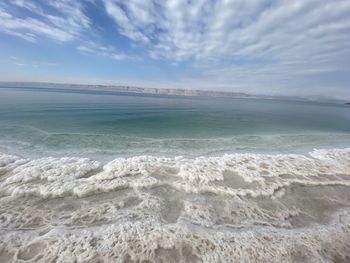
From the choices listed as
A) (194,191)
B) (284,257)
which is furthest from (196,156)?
(284,257)

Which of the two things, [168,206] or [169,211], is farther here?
[168,206]

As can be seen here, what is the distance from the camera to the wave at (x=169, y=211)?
4.21 m

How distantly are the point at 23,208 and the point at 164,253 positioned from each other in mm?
4988

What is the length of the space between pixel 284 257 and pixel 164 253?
309 centimetres

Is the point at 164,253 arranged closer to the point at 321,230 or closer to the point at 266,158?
the point at 321,230

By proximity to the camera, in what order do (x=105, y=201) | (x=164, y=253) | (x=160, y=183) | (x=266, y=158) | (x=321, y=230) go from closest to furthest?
(x=164, y=253)
(x=321, y=230)
(x=105, y=201)
(x=160, y=183)
(x=266, y=158)

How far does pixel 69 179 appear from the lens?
23.3ft

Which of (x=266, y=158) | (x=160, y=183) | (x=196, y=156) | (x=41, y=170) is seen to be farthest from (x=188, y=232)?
(x=266, y=158)

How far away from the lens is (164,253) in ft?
13.6

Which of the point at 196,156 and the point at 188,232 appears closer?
the point at 188,232

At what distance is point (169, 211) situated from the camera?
5656 mm

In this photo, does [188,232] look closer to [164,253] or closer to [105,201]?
[164,253]

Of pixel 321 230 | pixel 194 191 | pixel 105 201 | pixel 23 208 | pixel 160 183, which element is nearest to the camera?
pixel 321 230

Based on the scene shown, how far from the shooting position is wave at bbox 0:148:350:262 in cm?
421
